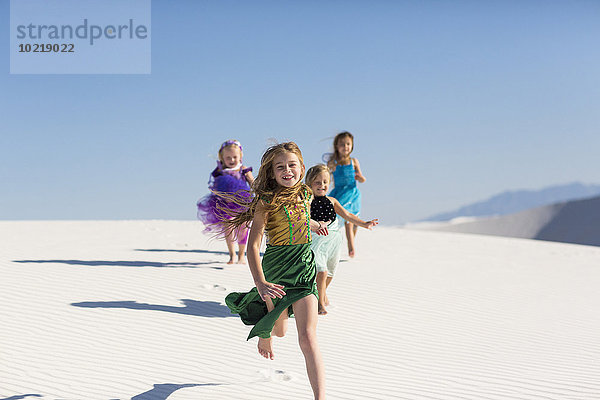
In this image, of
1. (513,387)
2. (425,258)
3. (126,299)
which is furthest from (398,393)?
(425,258)

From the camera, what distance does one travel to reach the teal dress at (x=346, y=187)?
919 centimetres

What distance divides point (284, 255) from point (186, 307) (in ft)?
10.4

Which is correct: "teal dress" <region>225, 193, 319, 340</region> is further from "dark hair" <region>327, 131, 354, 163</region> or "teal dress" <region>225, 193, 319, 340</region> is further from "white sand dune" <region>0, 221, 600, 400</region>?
"dark hair" <region>327, 131, 354, 163</region>

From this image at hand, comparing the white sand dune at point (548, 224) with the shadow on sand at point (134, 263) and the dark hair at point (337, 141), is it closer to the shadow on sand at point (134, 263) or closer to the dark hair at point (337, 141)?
the dark hair at point (337, 141)

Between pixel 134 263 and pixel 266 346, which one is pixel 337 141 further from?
pixel 266 346

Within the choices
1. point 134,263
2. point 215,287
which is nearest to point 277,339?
point 215,287

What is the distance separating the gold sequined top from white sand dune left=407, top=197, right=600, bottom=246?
1457 inches

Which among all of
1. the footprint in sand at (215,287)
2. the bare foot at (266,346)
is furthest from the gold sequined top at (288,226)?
the footprint in sand at (215,287)

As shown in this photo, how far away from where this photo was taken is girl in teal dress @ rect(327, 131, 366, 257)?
894 centimetres

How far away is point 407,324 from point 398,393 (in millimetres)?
2168

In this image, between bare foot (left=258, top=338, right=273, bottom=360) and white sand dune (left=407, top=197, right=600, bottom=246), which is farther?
white sand dune (left=407, top=197, right=600, bottom=246)

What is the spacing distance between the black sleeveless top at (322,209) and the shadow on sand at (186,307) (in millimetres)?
1579

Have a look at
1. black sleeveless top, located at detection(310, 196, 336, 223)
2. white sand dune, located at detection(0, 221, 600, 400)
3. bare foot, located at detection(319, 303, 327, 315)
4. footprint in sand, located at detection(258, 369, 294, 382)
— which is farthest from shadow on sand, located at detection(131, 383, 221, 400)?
bare foot, located at detection(319, 303, 327, 315)

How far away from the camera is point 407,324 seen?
6.60 m
